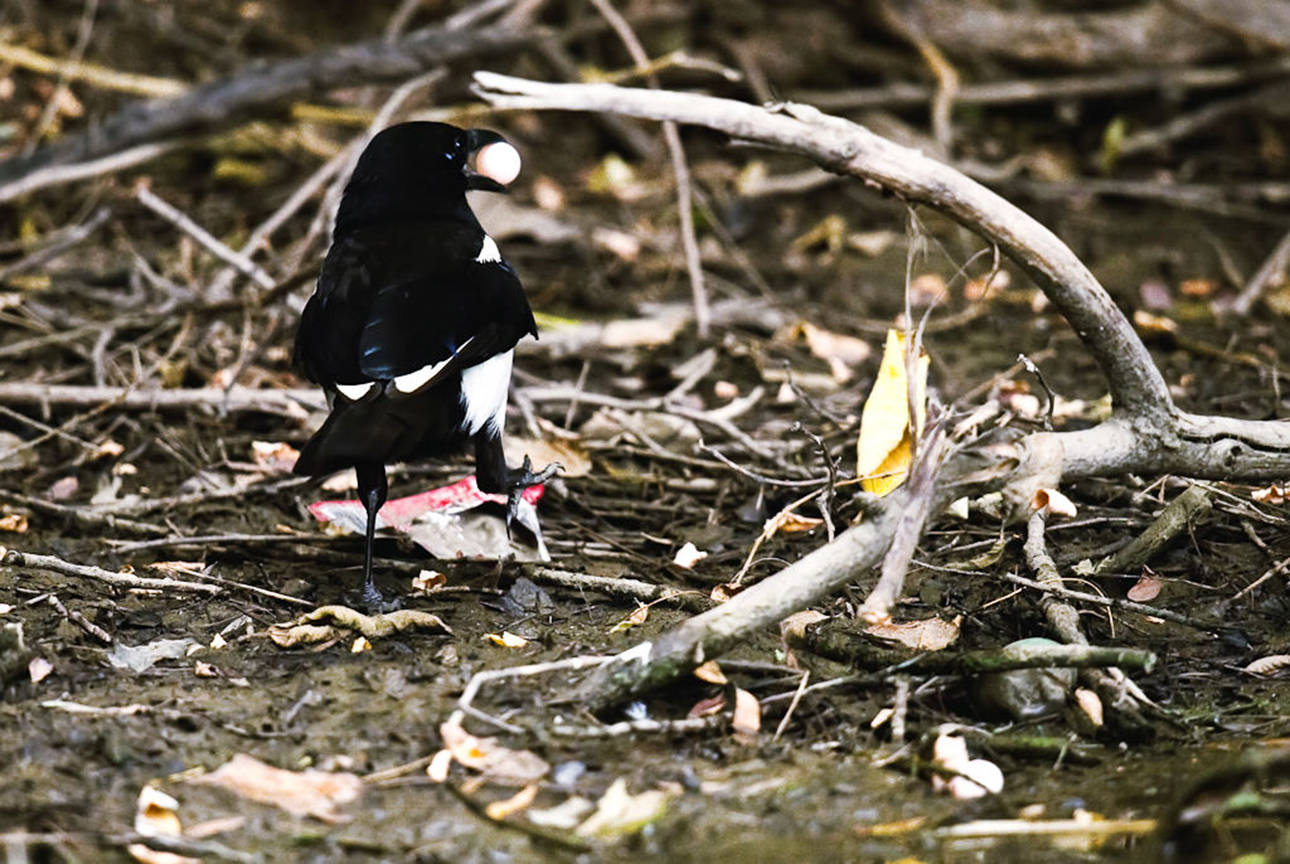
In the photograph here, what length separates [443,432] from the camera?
12.2 feet

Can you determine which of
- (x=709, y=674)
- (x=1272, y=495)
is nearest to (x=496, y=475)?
(x=709, y=674)

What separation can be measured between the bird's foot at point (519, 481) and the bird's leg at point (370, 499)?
1.11 feet

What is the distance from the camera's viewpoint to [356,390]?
11.5 feet

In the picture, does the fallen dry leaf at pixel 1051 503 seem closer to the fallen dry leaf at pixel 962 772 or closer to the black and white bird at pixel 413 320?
the fallen dry leaf at pixel 962 772

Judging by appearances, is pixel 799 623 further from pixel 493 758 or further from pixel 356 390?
pixel 356 390

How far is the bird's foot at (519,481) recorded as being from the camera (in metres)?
3.98

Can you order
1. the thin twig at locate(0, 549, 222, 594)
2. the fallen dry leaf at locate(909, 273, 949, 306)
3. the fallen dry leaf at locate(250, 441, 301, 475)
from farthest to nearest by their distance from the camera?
the fallen dry leaf at locate(909, 273, 949, 306), the fallen dry leaf at locate(250, 441, 301, 475), the thin twig at locate(0, 549, 222, 594)

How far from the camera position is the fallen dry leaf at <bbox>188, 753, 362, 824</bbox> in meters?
2.73

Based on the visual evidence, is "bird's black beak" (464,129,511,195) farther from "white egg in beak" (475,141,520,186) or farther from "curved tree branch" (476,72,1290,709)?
"curved tree branch" (476,72,1290,709)

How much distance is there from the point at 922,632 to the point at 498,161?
166 cm

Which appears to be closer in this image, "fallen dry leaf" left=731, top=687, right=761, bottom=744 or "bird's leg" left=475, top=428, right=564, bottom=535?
"fallen dry leaf" left=731, top=687, right=761, bottom=744

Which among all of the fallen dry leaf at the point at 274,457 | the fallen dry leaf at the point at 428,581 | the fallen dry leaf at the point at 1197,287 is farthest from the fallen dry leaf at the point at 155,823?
the fallen dry leaf at the point at 1197,287

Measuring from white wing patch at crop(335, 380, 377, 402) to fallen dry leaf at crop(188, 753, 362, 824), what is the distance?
3.05 feet

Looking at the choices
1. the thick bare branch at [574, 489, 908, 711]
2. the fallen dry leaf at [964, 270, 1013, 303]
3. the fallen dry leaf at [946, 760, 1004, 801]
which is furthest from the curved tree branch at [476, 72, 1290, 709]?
the fallen dry leaf at [964, 270, 1013, 303]
